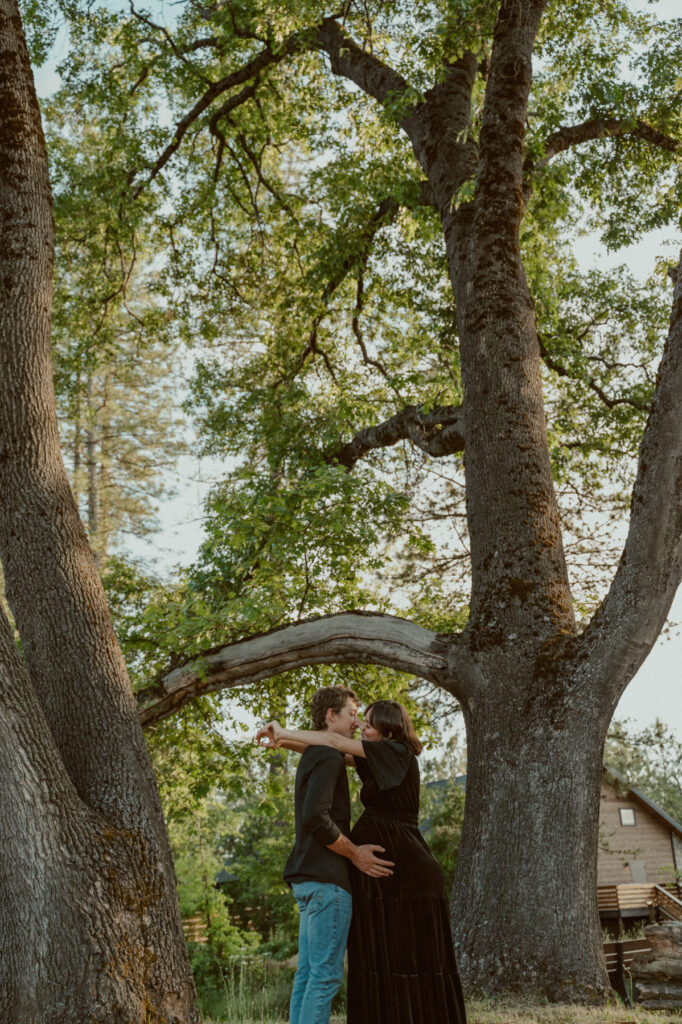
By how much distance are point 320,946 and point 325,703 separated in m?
1.15

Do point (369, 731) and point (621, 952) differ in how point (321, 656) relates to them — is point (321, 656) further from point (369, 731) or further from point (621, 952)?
point (621, 952)

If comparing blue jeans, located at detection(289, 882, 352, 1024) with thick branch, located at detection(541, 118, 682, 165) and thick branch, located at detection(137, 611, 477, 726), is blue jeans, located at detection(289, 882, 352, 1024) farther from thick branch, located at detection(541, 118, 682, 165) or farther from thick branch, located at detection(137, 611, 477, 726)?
thick branch, located at detection(541, 118, 682, 165)

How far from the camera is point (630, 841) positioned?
3256cm

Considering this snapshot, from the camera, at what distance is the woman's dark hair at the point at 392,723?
4.70m

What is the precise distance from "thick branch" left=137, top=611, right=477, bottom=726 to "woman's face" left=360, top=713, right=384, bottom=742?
111 inches

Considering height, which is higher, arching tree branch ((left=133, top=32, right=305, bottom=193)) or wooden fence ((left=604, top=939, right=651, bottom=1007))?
arching tree branch ((left=133, top=32, right=305, bottom=193))

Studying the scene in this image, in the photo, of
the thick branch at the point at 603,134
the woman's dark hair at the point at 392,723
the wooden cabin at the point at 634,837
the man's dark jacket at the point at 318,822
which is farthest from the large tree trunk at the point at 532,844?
the wooden cabin at the point at 634,837

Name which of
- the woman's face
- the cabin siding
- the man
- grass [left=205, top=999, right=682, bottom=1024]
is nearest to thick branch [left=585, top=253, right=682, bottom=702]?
grass [left=205, top=999, right=682, bottom=1024]

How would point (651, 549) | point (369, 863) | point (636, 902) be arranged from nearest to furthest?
point (369, 863) < point (651, 549) < point (636, 902)

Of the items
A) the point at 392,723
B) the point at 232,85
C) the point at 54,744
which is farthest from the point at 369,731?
the point at 232,85

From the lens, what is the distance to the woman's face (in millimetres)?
4727

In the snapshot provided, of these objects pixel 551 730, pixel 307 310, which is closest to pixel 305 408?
pixel 307 310

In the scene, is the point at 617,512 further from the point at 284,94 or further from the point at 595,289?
the point at 284,94

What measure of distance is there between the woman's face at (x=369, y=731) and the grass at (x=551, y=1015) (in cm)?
204
